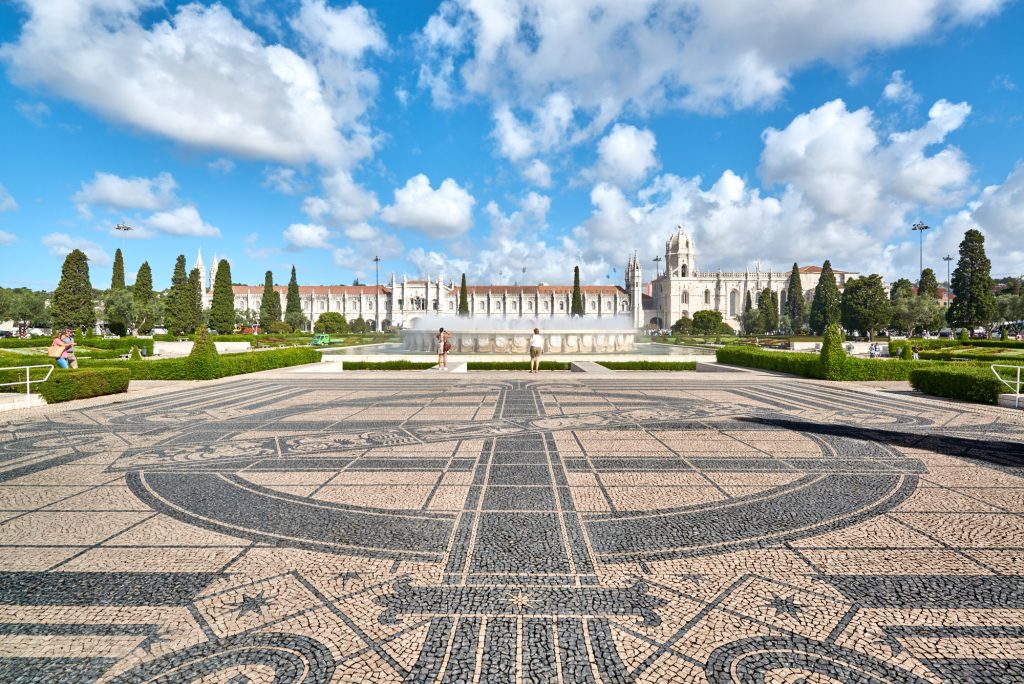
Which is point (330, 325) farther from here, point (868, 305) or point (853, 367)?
point (853, 367)

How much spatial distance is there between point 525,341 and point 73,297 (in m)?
36.1

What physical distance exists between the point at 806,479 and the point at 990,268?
50263 mm

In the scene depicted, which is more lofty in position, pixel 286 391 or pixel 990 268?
pixel 990 268

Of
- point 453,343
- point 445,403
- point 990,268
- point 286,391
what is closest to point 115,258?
point 453,343

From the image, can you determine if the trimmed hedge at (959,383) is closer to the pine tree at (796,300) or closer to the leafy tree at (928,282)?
the leafy tree at (928,282)

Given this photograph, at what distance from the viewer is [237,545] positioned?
334 cm

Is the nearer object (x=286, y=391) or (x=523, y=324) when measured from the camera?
(x=286, y=391)

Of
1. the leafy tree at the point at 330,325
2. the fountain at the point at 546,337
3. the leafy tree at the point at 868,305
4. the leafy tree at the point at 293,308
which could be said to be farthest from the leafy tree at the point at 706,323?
the leafy tree at the point at 293,308

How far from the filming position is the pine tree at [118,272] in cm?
5231

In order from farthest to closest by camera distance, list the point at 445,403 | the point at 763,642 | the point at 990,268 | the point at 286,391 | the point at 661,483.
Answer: the point at 990,268, the point at 286,391, the point at 445,403, the point at 661,483, the point at 763,642

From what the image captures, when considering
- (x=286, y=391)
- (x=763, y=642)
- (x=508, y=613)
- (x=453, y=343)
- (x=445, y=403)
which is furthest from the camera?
(x=453, y=343)

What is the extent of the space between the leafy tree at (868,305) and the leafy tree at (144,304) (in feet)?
212

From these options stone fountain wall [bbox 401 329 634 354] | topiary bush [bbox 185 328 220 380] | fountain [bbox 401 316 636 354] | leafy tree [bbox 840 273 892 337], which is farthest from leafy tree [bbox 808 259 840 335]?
topiary bush [bbox 185 328 220 380]

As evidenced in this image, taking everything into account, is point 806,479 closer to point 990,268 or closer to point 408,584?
point 408,584
